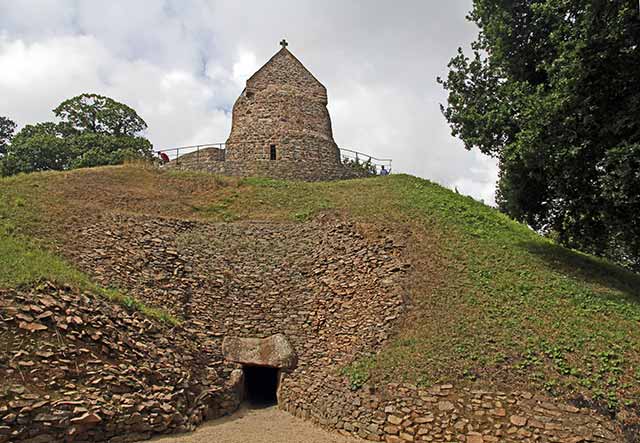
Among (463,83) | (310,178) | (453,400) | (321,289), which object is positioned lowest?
(453,400)

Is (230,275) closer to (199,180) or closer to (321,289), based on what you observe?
(321,289)

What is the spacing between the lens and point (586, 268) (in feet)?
50.4

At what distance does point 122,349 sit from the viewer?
1055 centimetres

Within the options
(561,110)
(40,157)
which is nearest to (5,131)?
(40,157)

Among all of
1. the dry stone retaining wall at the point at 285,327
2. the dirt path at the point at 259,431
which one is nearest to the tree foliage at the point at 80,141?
the dry stone retaining wall at the point at 285,327

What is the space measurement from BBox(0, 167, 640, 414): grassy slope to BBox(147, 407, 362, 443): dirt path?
173cm

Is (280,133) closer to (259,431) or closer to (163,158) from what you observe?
(163,158)

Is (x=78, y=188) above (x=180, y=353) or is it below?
above

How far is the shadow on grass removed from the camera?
14234mm

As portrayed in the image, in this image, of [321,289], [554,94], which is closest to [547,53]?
[554,94]

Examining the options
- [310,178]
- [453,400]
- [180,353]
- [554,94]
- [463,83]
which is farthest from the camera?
[310,178]

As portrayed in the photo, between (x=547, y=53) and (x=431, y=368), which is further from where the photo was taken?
(x=547, y=53)

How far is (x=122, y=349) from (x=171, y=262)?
431 cm

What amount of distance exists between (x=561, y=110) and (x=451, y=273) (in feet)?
17.8
